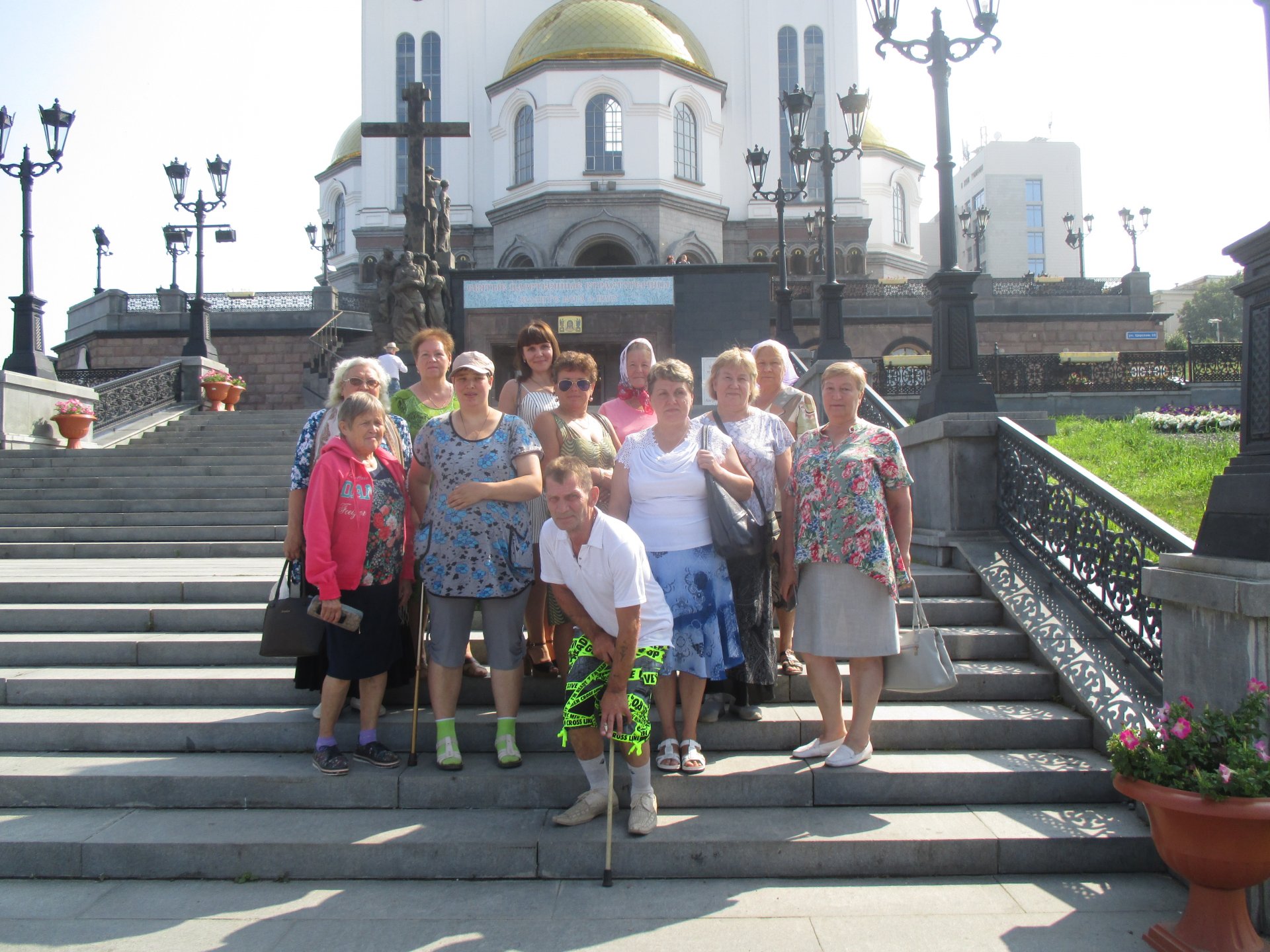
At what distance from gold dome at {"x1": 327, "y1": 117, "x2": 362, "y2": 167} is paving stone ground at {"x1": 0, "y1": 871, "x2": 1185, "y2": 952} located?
43441mm

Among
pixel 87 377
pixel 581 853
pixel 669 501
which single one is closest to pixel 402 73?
pixel 87 377

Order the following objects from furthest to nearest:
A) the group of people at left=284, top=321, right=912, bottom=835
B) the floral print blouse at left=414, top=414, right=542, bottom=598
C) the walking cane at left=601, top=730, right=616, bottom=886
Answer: the floral print blouse at left=414, top=414, right=542, bottom=598 → the group of people at left=284, top=321, right=912, bottom=835 → the walking cane at left=601, top=730, right=616, bottom=886

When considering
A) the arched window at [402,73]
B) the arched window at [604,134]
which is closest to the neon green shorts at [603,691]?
the arched window at [604,134]

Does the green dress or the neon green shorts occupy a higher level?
the green dress

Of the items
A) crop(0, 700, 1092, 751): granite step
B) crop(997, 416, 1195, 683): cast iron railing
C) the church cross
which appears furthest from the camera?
the church cross

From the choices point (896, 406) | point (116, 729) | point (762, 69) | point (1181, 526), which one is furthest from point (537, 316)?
point (762, 69)

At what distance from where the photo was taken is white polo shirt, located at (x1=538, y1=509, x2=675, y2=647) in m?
3.87

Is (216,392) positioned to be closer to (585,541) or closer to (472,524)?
(472,524)

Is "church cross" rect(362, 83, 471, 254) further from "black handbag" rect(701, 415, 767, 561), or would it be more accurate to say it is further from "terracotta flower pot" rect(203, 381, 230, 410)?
"black handbag" rect(701, 415, 767, 561)

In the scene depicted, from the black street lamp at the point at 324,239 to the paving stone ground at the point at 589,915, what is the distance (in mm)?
38430

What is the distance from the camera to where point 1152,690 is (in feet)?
15.7

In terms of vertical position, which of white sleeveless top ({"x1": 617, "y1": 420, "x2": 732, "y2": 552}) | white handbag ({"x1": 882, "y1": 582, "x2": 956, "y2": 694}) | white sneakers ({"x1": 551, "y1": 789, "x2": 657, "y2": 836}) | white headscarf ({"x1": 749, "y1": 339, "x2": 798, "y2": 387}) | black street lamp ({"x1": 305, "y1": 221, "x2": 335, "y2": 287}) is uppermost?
black street lamp ({"x1": 305, "y1": 221, "x2": 335, "y2": 287})

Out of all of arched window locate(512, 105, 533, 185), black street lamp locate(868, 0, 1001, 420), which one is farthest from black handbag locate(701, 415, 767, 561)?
arched window locate(512, 105, 533, 185)

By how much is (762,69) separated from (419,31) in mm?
14939
